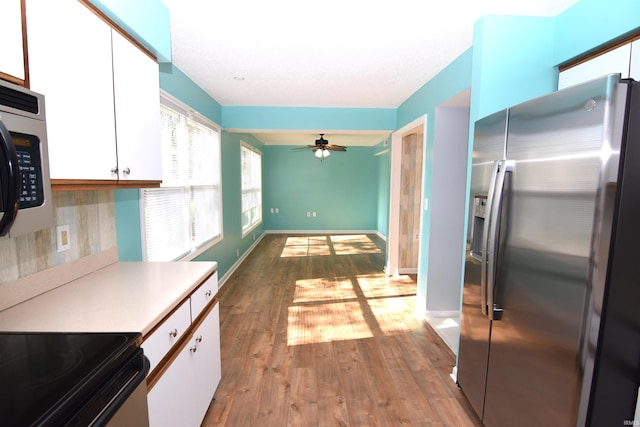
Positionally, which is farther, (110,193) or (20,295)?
(110,193)

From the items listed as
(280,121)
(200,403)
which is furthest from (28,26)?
(280,121)

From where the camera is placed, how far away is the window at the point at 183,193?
99.7 inches

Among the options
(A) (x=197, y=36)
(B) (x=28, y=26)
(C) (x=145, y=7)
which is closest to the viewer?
(B) (x=28, y=26)

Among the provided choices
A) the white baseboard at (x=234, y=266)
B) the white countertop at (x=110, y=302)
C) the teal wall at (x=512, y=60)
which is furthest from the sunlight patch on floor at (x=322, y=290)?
the teal wall at (x=512, y=60)

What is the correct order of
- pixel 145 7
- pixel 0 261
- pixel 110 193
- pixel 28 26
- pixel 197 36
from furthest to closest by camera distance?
pixel 197 36
pixel 110 193
pixel 145 7
pixel 0 261
pixel 28 26

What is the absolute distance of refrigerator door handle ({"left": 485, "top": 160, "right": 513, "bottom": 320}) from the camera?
4.81 feet

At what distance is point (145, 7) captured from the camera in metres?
1.64

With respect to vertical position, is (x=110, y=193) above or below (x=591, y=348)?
above

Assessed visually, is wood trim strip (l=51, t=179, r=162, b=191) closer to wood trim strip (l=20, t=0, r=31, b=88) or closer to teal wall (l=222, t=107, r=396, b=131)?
wood trim strip (l=20, t=0, r=31, b=88)

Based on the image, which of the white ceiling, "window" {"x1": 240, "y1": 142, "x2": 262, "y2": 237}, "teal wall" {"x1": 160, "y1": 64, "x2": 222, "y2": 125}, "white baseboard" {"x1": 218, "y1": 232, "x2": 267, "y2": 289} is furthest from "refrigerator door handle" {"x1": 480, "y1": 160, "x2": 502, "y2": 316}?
"window" {"x1": 240, "y1": 142, "x2": 262, "y2": 237}

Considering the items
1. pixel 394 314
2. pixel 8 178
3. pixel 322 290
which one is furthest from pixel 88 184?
pixel 322 290

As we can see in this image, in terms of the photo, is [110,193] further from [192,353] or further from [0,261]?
[192,353]

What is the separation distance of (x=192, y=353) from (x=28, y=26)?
147 cm

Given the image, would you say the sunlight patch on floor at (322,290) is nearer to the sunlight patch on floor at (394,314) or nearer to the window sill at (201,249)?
the sunlight patch on floor at (394,314)
